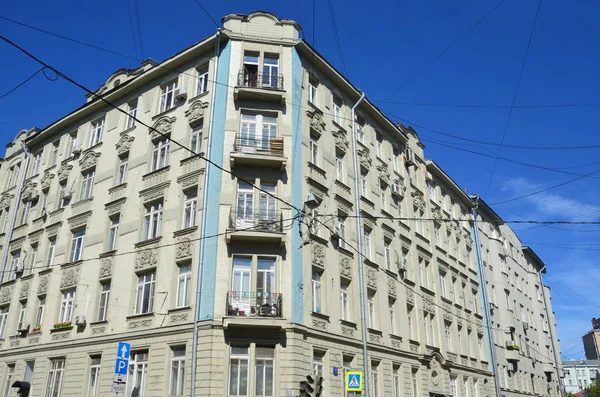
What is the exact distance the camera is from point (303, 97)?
74.7 feet

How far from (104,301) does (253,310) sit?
24.6 ft

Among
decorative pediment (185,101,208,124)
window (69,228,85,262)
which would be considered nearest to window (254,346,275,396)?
decorative pediment (185,101,208,124)

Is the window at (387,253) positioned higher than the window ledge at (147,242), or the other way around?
the window at (387,253)

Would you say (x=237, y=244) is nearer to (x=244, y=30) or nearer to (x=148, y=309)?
(x=148, y=309)

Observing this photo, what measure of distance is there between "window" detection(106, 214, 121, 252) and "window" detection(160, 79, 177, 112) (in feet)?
17.9

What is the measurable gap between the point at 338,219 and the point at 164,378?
31.7 ft

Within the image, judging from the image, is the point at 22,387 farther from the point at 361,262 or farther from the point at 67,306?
the point at 361,262

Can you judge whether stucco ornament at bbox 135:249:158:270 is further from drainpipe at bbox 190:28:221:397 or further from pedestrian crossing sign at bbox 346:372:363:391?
pedestrian crossing sign at bbox 346:372:363:391

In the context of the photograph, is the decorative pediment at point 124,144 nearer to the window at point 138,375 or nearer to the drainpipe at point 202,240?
the drainpipe at point 202,240

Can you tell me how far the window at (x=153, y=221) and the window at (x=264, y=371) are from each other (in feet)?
21.8

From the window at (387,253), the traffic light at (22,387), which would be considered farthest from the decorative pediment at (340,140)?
the traffic light at (22,387)

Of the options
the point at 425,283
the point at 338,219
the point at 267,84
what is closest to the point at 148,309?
the point at 338,219

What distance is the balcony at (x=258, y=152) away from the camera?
1989 centimetres

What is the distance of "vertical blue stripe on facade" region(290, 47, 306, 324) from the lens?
1856cm
